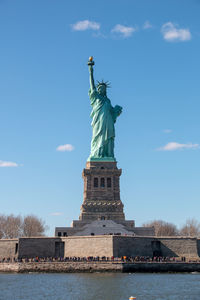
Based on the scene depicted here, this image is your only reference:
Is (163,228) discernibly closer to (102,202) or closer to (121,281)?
(102,202)

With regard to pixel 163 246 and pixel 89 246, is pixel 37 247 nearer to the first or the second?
pixel 89 246

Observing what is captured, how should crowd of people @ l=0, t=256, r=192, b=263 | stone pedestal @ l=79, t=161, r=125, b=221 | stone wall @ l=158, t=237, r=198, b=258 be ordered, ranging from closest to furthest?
crowd of people @ l=0, t=256, r=192, b=263, stone wall @ l=158, t=237, r=198, b=258, stone pedestal @ l=79, t=161, r=125, b=221

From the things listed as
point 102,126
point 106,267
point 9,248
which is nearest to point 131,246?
point 106,267

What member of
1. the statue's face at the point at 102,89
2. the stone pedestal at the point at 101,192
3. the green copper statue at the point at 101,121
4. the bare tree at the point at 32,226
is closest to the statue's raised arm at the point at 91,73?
the green copper statue at the point at 101,121

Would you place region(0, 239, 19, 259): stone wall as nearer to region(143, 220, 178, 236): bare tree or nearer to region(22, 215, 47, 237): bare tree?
region(22, 215, 47, 237): bare tree

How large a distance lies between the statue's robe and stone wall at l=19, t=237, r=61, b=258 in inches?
667

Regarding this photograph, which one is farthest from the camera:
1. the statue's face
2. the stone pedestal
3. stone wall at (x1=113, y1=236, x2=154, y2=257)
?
the statue's face

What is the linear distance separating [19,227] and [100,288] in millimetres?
42229

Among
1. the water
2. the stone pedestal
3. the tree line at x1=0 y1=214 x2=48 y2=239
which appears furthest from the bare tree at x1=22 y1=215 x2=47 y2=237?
the water

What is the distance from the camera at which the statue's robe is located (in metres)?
60.7

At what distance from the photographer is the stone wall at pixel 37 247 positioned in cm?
4703

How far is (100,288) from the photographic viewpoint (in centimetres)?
2891

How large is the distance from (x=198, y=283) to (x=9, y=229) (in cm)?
4182

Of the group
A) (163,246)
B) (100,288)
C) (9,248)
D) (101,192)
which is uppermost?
(101,192)
